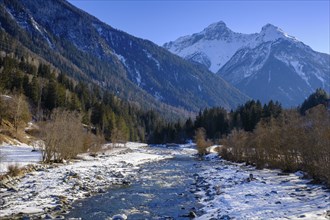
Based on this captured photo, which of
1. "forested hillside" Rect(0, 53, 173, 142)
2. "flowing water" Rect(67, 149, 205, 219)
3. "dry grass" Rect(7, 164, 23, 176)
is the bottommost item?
"flowing water" Rect(67, 149, 205, 219)

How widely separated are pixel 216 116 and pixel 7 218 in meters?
151

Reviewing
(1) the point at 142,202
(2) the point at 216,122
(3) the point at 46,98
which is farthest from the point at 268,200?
(2) the point at 216,122

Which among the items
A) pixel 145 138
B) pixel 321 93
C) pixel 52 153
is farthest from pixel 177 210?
pixel 145 138

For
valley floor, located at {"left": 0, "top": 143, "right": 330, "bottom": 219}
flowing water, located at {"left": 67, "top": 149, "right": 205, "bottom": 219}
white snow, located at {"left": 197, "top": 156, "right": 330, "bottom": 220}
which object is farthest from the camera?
flowing water, located at {"left": 67, "top": 149, "right": 205, "bottom": 219}

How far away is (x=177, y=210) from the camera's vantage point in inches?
981

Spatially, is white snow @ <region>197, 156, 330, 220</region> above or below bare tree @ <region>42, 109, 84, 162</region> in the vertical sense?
below

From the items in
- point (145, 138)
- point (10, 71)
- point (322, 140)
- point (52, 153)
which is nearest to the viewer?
point (322, 140)

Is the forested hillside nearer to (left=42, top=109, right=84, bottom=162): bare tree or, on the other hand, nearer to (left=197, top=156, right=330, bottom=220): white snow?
(left=42, top=109, right=84, bottom=162): bare tree

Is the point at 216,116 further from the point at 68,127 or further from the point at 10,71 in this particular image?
the point at 68,127

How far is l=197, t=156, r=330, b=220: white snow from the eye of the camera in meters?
19.2

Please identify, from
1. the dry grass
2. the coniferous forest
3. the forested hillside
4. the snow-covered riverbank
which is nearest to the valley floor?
the snow-covered riverbank

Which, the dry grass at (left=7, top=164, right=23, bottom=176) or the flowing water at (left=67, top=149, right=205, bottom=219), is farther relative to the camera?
the dry grass at (left=7, top=164, right=23, bottom=176)

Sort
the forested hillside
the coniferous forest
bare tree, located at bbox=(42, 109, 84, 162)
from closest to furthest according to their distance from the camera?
the coniferous forest < bare tree, located at bbox=(42, 109, 84, 162) < the forested hillside

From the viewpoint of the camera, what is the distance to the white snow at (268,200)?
19172 mm
